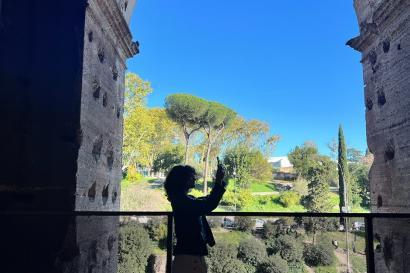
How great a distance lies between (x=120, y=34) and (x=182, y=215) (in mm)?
6593

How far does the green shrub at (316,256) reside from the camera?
13.3 meters

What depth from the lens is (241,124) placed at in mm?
34938

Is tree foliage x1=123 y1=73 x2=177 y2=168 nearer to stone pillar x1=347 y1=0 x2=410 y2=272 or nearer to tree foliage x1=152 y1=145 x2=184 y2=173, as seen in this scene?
tree foliage x1=152 y1=145 x2=184 y2=173

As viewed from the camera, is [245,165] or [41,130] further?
[245,165]

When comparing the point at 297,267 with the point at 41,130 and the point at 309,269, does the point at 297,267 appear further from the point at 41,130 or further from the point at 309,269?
the point at 41,130

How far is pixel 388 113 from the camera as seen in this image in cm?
789

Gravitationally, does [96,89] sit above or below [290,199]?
above

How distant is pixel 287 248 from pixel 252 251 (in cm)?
117

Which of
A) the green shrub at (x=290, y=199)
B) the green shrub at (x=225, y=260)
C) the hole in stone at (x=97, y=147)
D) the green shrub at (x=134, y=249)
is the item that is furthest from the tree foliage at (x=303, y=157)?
the hole in stone at (x=97, y=147)

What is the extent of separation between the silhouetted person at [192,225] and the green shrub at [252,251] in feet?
34.7

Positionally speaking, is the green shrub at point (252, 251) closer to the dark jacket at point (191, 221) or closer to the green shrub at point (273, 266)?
the green shrub at point (273, 266)

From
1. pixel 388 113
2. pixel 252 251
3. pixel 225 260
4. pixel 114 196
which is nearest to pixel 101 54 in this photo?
pixel 114 196

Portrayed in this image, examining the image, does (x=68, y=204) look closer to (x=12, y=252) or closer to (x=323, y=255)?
(x=12, y=252)

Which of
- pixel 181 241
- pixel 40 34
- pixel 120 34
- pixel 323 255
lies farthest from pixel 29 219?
pixel 323 255
